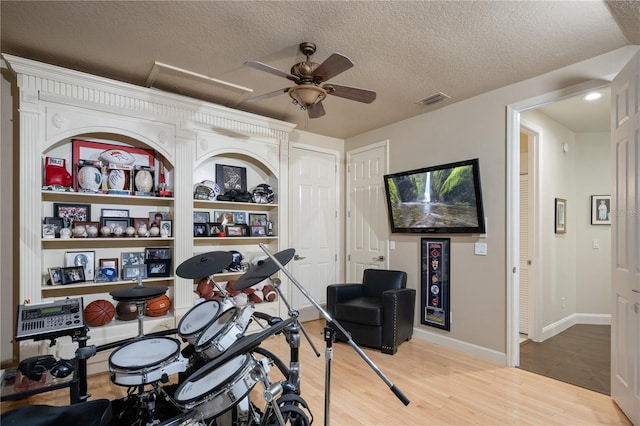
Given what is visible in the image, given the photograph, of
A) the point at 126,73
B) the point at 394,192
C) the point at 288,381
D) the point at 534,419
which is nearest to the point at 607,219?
the point at 394,192

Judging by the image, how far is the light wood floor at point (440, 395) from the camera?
221cm

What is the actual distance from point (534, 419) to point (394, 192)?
8.46 feet

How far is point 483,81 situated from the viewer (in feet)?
9.92

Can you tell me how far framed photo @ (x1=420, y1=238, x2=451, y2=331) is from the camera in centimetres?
358

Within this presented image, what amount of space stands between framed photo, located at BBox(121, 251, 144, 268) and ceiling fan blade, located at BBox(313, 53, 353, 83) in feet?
8.18

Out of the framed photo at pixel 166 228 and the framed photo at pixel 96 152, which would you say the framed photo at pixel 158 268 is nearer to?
the framed photo at pixel 166 228

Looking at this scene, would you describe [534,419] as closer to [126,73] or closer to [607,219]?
[607,219]

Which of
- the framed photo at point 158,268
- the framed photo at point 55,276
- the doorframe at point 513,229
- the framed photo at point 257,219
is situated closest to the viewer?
the framed photo at point 55,276

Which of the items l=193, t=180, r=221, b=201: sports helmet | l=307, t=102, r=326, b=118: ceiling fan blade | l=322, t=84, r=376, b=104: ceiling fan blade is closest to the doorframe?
l=322, t=84, r=376, b=104: ceiling fan blade

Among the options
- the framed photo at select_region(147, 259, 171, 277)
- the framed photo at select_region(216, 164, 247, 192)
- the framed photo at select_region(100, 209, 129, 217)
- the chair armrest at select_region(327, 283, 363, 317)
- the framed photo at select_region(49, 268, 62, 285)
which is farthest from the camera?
the framed photo at select_region(216, 164, 247, 192)

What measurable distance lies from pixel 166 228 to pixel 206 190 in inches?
23.7

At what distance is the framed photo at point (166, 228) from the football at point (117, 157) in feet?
2.13

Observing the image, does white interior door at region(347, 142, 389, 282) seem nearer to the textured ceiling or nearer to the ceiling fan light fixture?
Result: the textured ceiling

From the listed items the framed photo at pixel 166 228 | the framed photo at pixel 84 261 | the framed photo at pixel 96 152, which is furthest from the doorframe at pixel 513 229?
the framed photo at pixel 84 261
